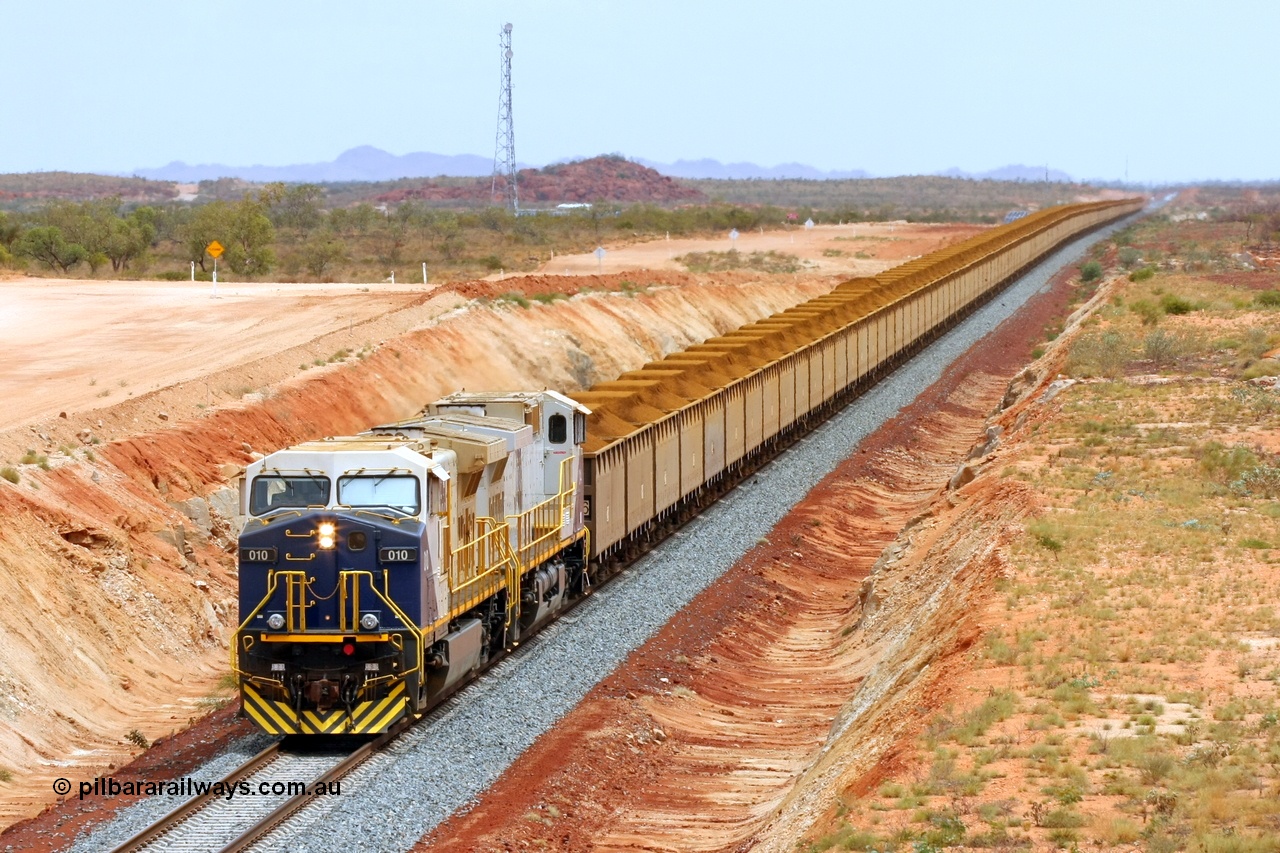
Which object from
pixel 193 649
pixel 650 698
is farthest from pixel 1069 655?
pixel 193 649

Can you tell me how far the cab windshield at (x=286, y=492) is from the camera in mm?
19016

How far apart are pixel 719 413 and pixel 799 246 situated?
86.7 metres

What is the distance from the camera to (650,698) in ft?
73.2

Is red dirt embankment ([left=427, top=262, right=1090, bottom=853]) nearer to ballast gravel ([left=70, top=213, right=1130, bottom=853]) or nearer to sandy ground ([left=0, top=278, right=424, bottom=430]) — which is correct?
ballast gravel ([left=70, top=213, right=1130, bottom=853])

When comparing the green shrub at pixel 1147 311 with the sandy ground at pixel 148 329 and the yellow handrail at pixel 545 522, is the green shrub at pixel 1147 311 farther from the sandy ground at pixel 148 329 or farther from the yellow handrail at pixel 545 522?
the yellow handrail at pixel 545 522

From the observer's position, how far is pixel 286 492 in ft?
62.7

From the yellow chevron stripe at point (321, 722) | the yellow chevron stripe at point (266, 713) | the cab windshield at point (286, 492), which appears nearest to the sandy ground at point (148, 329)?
the cab windshield at point (286, 492)

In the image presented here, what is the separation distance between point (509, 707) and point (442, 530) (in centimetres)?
284

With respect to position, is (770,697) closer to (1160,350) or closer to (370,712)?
(370,712)

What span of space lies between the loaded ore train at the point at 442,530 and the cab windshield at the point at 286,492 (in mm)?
18

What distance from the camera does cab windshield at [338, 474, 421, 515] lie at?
1898cm

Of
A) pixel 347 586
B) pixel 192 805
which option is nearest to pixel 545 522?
pixel 347 586

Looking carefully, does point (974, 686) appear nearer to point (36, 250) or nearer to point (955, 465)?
point (955, 465)

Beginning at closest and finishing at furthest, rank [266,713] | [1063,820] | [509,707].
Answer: [1063,820] < [266,713] < [509,707]
